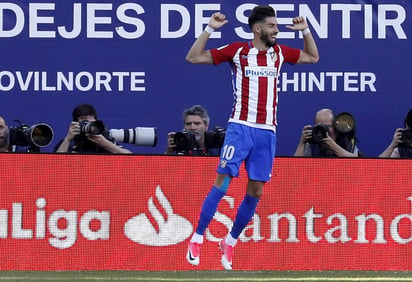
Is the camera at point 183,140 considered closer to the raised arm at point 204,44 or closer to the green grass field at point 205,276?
the green grass field at point 205,276

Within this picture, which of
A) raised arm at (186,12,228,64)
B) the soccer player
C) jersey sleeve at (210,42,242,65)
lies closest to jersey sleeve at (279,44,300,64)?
the soccer player

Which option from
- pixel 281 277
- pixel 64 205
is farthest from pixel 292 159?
pixel 64 205

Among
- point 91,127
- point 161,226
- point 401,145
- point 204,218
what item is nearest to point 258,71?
point 204,218

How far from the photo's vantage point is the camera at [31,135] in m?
10.3

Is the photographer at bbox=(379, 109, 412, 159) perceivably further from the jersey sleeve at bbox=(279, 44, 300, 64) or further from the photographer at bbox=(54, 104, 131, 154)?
the photographer at bbox=(54, 104, 131, 154)

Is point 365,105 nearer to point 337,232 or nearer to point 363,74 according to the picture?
point 363,74

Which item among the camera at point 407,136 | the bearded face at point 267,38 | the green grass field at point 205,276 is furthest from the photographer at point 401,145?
the bearded face at point 267,38

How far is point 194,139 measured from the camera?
10.5 metres

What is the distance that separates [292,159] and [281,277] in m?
1.15

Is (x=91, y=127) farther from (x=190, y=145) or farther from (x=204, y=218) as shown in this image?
(x=204, y=218)

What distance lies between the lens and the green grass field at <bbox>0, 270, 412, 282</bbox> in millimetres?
9156

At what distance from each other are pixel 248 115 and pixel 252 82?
9.6 inches

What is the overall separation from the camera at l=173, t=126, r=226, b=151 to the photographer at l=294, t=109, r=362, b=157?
30.6 inches

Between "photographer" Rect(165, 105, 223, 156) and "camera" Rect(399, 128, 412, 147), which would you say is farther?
"camera" Rect(399, 128, 412, 147)
